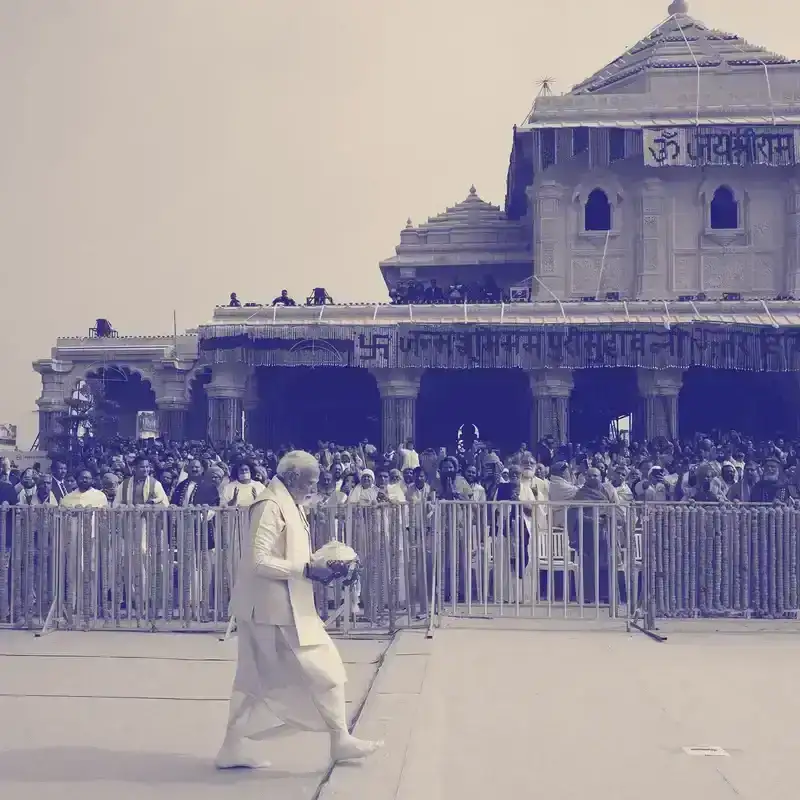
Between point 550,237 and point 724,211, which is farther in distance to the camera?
point 550,237

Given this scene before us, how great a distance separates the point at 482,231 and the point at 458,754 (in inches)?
1179

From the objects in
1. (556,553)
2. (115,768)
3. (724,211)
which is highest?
(724,211)

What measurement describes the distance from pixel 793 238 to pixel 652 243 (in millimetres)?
3766

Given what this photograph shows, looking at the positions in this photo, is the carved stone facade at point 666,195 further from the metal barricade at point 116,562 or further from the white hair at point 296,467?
the white hair at point 296,467

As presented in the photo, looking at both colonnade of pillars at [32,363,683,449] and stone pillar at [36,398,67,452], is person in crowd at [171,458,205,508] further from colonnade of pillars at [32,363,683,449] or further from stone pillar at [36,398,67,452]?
stone pillar at [36,398,67,452]

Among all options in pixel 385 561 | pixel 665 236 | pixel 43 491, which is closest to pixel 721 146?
pixel 665 236

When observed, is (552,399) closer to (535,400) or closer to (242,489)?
(535,400)

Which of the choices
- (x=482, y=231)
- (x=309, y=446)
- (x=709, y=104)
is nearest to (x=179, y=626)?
(x=309, y=446)

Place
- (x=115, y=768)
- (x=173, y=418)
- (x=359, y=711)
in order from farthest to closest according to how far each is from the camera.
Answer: (x=173, y=418), (x=359, y=711), (x=115, y=768)

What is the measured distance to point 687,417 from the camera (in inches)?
1006

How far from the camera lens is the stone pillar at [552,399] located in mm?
22281

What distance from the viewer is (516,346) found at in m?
21.9

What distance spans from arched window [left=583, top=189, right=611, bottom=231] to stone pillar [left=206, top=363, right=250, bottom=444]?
37.7ft

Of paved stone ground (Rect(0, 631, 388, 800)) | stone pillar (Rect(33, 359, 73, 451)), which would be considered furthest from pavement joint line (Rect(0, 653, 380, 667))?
stone pillar (Rect(33, 359, 73, 451))
